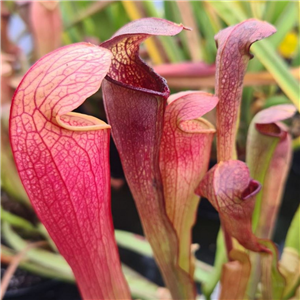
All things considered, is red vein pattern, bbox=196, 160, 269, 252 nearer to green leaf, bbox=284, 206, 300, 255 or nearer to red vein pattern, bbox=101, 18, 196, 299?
red vein pattern, bbox=101, 18, 196, 299

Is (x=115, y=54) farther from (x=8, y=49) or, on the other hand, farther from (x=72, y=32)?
→ (x=72, y=32)


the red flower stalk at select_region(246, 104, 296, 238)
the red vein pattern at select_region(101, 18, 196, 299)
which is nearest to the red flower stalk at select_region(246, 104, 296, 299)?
the red flower stalk at select_region(246, 104, 296, 238)

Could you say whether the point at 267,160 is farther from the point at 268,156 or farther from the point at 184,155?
the point at 184,155

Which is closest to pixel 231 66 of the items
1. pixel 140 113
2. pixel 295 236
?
pixel 140 113

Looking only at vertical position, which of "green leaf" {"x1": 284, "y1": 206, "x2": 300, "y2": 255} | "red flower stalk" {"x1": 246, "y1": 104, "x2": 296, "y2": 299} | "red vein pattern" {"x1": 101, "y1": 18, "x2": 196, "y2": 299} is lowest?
"green leaf" {"x1": 284, "y1": 206, "x2": 300, "y2": 255}

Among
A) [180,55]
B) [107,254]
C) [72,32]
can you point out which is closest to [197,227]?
[180,55]

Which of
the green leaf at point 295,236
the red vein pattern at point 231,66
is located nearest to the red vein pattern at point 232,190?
the red vein pattern at point 231,66
